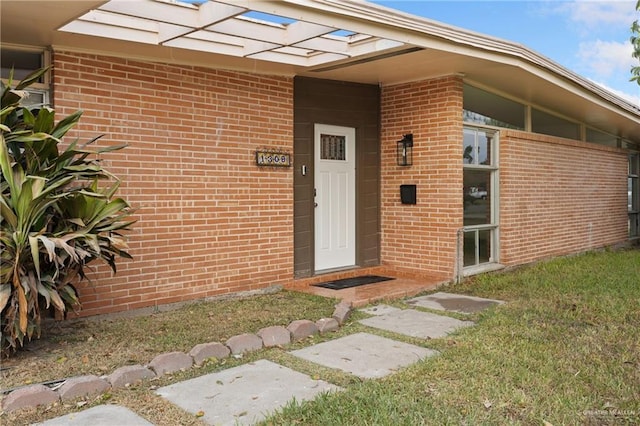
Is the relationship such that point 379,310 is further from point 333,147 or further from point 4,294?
point 4,294

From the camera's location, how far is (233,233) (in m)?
6.39

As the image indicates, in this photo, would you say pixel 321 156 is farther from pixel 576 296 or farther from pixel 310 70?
pixel 576 296

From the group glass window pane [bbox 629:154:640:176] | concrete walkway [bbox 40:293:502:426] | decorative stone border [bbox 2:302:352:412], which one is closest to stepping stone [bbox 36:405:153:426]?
concrete walkway [bbox 40:293:502:426]

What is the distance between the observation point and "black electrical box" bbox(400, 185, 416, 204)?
7.71 metres

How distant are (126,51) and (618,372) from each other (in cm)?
521

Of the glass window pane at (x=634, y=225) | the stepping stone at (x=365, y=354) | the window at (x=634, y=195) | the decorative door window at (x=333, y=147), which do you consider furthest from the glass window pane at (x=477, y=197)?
the glass window pane at (x=634, y=225)

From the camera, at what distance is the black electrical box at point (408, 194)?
7.71m

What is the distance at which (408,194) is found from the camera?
7750 millimetres

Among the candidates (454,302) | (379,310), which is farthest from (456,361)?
(454,302)

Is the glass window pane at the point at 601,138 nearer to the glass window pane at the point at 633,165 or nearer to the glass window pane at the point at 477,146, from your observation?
the glass window pane at the point at 633,165

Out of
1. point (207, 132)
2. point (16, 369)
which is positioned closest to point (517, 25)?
point (207, 132)

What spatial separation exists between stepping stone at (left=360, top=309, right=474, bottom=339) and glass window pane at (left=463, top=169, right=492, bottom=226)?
255 cm

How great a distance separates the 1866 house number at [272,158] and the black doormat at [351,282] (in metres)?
1.68

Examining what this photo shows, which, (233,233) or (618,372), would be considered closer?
(618,372)
